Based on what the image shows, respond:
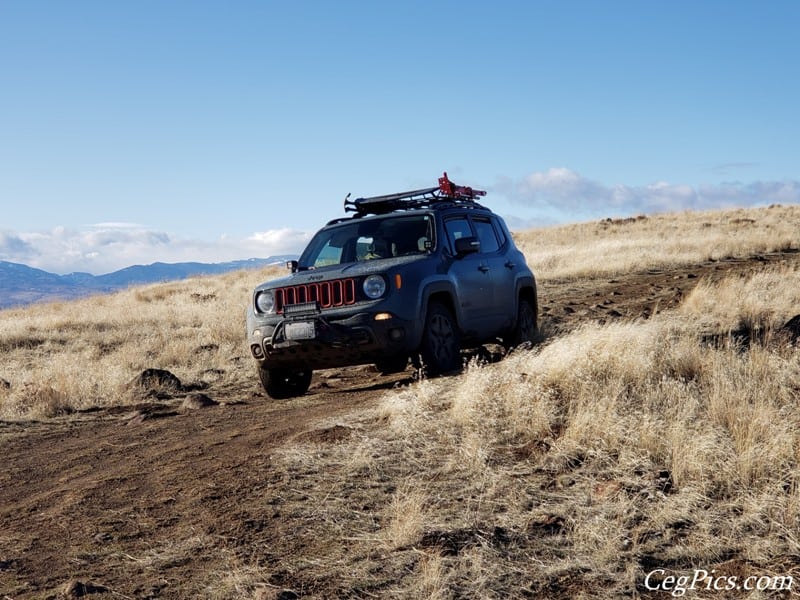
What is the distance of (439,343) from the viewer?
9.34 meters

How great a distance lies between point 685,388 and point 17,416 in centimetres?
736

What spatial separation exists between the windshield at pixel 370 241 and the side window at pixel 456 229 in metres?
0.27

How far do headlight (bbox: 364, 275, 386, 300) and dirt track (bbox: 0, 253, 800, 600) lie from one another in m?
0.99

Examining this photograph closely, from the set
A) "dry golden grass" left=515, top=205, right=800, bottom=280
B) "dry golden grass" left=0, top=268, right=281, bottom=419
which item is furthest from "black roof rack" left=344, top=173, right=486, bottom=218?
"dry golden grass" left=515, top=205, right=800, bottom=280

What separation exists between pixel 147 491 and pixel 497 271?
5711 mm

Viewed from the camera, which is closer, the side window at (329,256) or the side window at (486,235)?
the side window at (329,256)

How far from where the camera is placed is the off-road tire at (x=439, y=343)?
9.13 metres

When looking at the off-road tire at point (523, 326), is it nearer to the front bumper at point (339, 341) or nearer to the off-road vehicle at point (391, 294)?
the off-road vehicle at point (391, 294)

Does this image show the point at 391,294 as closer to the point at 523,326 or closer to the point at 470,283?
the point at 470,283

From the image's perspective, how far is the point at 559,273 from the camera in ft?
73.7

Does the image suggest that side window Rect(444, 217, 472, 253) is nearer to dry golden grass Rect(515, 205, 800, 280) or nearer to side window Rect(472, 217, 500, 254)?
side window Rect(472, 217, 500, 254)

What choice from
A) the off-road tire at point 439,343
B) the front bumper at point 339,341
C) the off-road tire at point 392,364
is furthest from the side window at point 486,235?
the front bumper at point 339,341

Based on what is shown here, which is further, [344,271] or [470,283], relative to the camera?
[470,283]

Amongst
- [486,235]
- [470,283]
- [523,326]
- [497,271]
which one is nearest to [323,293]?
[470,283]
